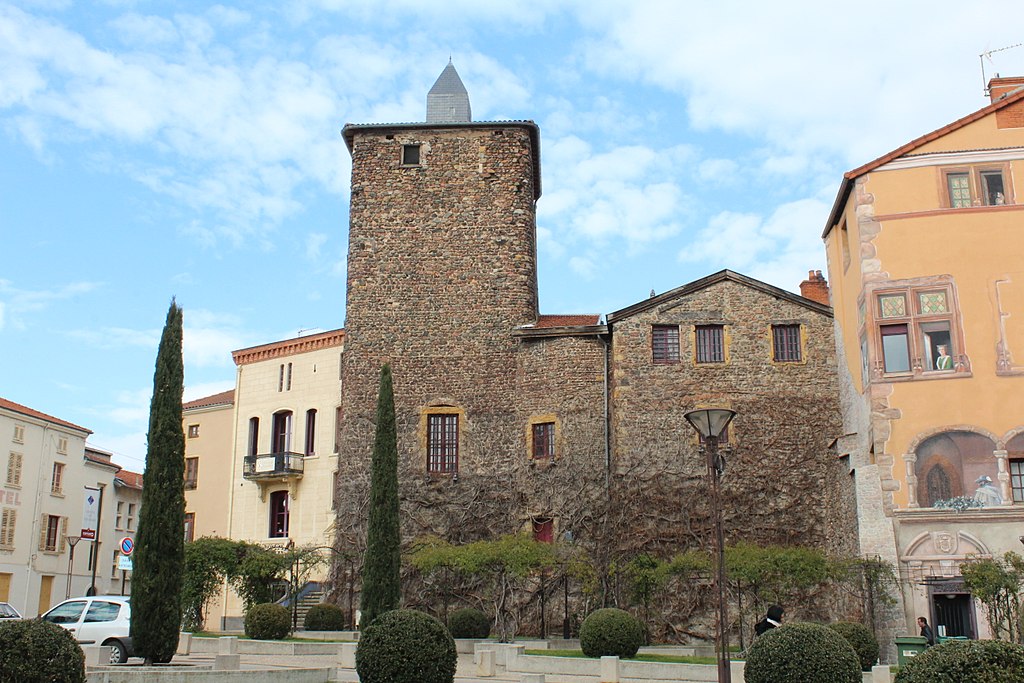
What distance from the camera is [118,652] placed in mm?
18938

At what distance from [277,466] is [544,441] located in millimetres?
10433

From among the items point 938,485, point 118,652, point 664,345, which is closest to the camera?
point 118,652

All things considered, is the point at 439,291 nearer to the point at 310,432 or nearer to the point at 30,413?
the point at 310,432

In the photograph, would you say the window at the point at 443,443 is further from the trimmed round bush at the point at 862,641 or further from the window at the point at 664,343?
the trimmed round bush at the point at 862,641

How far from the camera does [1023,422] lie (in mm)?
22562

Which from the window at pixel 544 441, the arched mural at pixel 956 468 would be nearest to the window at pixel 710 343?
the window at pixel 544 441

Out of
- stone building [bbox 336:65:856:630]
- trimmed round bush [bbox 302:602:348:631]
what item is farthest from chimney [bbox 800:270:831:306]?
trimmed round bush [bbox 302:602:348:631]

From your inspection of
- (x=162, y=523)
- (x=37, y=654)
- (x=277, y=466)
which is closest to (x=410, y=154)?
(x=277, y=466)

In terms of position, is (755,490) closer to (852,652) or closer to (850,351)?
(850,351)

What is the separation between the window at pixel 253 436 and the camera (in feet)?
118

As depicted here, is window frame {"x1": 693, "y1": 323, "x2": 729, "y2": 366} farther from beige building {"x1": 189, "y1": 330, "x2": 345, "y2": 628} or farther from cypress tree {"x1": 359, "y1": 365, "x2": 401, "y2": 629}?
beige building {"x1": 189, "y1": 330, "x2": 345, "y2": 628}

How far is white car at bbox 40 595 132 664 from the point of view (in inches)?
757

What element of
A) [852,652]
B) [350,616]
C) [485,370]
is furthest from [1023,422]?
[350,616]

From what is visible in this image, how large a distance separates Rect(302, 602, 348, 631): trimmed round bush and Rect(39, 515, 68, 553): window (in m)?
17.8
